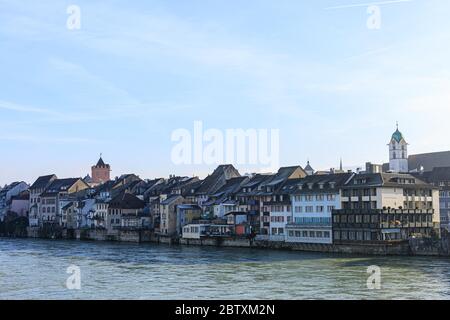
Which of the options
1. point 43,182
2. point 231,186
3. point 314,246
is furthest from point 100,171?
point 314,246

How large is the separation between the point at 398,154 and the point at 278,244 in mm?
66139

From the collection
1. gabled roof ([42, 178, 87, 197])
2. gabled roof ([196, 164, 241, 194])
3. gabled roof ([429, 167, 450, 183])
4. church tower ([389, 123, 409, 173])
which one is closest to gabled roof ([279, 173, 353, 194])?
gabled roof ([196, 164, 241, 194])

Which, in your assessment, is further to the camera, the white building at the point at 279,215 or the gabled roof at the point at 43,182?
the gabled roof at the point at 43,182

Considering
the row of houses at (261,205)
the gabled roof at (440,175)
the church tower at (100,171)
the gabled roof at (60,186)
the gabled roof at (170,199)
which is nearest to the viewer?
the row of houses at (261,205)

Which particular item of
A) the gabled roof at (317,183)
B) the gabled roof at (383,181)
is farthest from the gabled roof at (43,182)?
the gabled roof at (383,181)

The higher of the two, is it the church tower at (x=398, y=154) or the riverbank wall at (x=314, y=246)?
the church tower at (x=398, y=154)

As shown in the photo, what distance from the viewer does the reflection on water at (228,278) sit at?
34562mm

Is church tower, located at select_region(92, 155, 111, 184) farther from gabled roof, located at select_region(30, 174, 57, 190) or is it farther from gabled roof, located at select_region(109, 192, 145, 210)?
gabled roof, located at select_region(109, 192, 145, 210)

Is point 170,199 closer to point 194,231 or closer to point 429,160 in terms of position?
point 194,231

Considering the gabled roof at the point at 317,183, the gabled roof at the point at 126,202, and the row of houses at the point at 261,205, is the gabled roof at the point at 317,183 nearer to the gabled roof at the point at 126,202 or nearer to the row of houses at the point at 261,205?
the row of houses at the point at 261,205

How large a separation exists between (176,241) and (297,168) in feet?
81.3

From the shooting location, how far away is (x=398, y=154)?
449ft

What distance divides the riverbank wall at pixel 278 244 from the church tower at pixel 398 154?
61.9 m

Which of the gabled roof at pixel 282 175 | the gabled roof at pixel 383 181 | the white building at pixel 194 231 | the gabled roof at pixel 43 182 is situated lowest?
the white building at pixel 194 231
